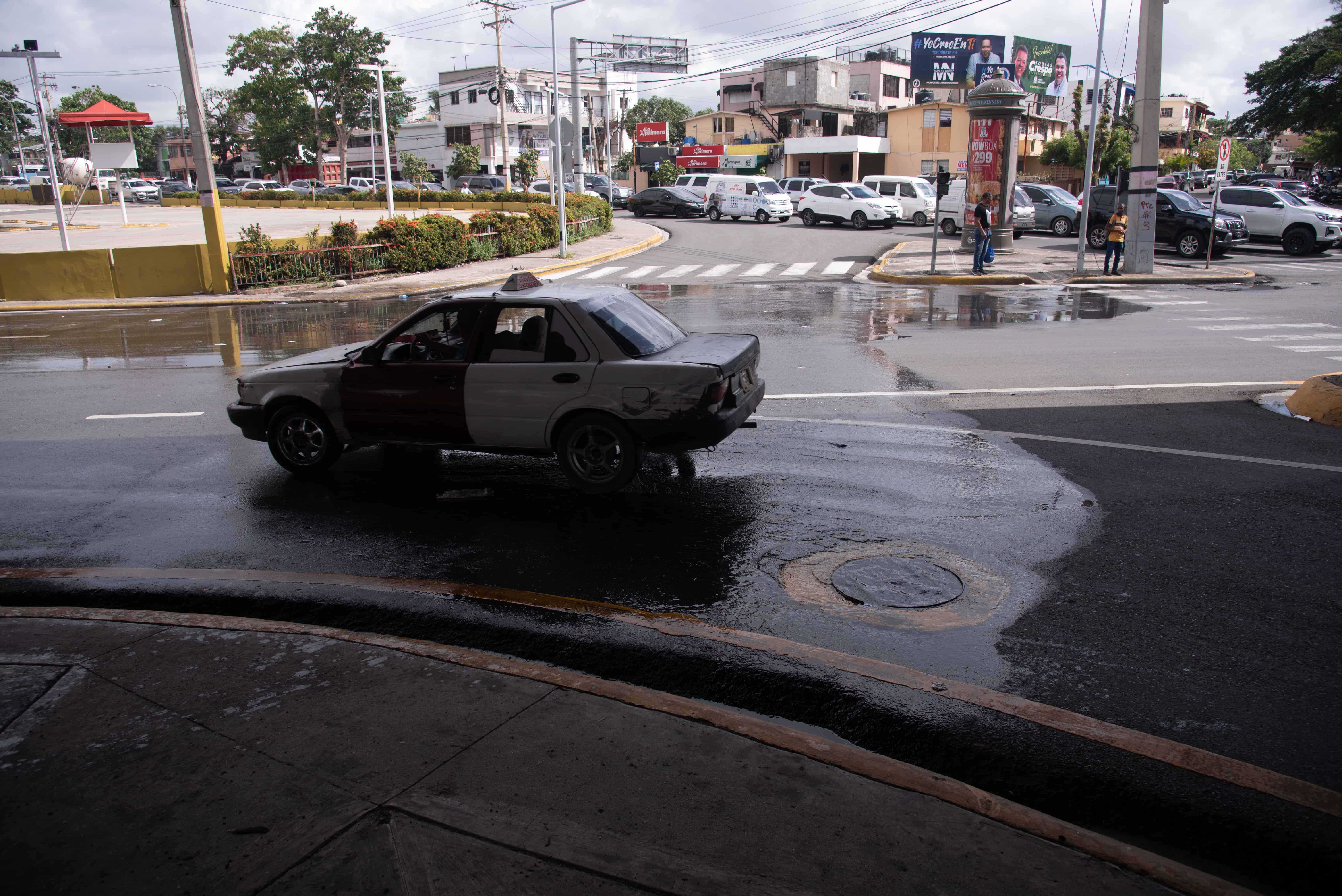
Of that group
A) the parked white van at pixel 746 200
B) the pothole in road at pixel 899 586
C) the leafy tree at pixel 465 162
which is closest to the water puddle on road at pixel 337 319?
the pothole in road at pixel 899 586

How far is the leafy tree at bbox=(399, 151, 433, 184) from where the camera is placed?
6406 cm

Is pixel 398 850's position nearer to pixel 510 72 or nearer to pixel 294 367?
pixel 294 367

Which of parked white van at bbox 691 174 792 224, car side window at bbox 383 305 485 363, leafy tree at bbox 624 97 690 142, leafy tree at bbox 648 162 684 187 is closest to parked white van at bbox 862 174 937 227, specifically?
parked white van at bbox 691 174 792 224

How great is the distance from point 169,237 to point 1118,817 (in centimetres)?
3974

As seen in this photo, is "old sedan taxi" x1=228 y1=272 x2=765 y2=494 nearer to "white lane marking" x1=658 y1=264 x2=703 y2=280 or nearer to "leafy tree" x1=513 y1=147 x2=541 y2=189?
"white lane marking" x1=658 y1=264 x2=703 y2=280

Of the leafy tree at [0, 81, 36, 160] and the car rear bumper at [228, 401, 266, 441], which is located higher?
the leafy tree at [0, 81, 36, 160]

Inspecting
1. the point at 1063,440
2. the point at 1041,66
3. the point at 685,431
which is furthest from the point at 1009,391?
the point at 1041,66

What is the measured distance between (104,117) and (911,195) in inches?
1216

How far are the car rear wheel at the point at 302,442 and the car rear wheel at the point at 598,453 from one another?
6.68 feet

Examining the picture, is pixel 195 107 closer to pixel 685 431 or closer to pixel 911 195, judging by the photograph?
pixel 685 431

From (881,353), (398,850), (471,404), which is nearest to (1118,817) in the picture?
(398,850)

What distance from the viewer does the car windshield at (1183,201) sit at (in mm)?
25781

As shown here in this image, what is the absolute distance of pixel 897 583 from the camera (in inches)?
209

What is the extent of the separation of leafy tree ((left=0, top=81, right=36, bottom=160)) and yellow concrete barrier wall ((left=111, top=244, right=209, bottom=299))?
77788mm
